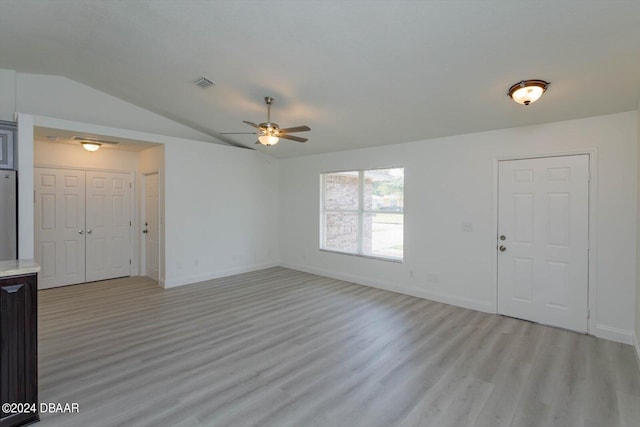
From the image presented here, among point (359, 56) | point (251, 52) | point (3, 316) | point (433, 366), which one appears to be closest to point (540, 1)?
point (359, 56)

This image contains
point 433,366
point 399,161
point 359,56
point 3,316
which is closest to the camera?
point 3,316

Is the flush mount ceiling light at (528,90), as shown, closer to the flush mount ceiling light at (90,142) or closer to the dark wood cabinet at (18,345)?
the dark wood cabinet at (18,345)

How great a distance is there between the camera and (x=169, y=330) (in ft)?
11.7

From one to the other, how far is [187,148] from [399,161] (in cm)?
375

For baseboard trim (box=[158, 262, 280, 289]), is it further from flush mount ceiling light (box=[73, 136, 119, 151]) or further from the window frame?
flush mount ceiling light (box=[73, 136, 119, 151])

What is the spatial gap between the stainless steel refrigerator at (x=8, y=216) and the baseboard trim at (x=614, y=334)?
6896 mm

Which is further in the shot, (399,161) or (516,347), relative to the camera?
(399,161)

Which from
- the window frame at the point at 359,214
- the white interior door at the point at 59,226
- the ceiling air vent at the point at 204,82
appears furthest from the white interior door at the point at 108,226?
the window frame at the point at 359,214

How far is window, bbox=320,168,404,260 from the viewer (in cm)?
527

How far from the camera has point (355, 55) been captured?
2.97 m

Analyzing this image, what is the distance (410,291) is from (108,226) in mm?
5678

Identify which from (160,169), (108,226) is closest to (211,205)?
(160,169)

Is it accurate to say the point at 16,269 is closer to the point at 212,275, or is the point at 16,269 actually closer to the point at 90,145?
the point at 90,145

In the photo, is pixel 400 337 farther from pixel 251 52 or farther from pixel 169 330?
pixel 251 52
